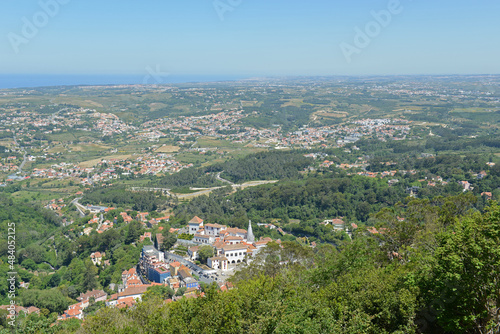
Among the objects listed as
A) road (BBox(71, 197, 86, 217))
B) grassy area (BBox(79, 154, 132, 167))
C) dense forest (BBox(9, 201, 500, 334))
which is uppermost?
dense forest (BBox(9, 201, 500, 334))

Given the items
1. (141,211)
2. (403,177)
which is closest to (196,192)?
(141,211)

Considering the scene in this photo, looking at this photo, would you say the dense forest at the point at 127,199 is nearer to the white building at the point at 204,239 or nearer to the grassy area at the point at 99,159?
the white building at the point at 204,239

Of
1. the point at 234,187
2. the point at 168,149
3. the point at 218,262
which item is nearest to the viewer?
the point at 218,262

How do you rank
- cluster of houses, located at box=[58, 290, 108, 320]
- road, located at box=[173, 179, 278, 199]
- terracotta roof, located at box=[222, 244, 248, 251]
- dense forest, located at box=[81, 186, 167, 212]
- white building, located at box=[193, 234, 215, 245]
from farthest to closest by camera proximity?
road, located at box=[173, 179, 278, 199], dense forest, located at box=[81, 186, 167, 212], white building, located at box=[193, 234, 215, 245], terracotta roof, located at box=[222, 244, 248, 251], cluster of houses, located at box=[58, 290, 108, 320]

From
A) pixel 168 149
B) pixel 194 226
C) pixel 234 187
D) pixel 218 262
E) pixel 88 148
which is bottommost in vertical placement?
pixel 234 187

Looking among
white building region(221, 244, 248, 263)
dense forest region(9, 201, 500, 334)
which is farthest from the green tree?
dense forest region(9, 201, 500, 334)

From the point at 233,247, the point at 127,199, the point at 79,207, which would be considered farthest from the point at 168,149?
the point at 233,247

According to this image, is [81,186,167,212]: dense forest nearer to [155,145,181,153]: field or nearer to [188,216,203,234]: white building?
[188,216,203,234]: white building

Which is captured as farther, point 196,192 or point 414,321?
point 196,192

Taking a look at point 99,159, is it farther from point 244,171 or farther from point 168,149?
point 244,171

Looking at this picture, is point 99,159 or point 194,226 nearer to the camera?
point 194,226

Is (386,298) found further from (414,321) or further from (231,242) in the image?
(231,242)
